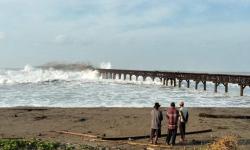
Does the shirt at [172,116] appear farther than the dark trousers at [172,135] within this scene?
Yes

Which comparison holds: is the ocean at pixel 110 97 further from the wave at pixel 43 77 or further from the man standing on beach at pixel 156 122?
the wave at pixel 43 77

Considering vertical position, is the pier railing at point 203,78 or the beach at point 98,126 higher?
the pier railing at point 203,78

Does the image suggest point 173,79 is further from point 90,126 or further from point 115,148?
point 115,148

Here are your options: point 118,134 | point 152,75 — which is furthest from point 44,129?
point 152,75

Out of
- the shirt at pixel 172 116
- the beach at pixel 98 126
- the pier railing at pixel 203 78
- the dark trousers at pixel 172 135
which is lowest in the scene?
the beach at pixel 98 126

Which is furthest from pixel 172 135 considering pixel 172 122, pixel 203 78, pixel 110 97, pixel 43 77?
pixel 43 77

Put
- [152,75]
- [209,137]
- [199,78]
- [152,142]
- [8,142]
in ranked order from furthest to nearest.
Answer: [152,75] < [199,78] < [209,137] < [152,142] < [8,142]

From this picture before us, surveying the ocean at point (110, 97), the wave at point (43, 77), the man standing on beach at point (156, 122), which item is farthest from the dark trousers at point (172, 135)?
the wave at point (43, 77)

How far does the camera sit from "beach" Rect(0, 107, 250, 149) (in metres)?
15.1

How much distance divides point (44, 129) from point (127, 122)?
372cm

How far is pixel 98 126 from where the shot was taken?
18609mm

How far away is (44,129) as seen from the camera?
1792cm

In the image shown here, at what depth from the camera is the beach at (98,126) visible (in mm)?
15078

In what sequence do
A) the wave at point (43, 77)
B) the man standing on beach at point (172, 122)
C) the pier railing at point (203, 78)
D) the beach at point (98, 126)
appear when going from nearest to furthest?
the man standing on beach at point (172, 122) → the beach at point (98, 126) → the pier railing at point (203, 78) → the wave at point (43, 77)
